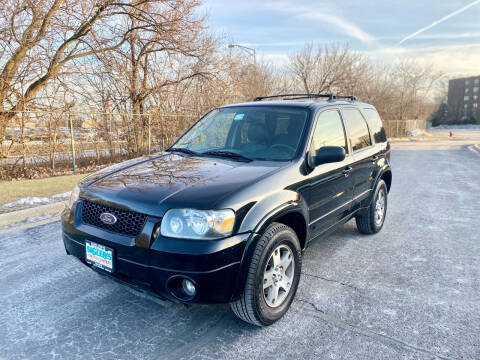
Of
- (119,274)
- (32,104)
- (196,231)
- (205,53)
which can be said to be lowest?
(119,274)

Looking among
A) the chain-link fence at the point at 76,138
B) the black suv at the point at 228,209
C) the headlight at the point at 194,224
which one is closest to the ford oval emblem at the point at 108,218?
the black suv at the point at 228,209

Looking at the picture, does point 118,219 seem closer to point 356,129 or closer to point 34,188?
point 356,129

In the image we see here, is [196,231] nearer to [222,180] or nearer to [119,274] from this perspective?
[222,180]

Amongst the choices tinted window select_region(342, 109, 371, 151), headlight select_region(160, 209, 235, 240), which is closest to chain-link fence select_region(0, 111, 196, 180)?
tinted window select_region(342, 109, 371, 151)

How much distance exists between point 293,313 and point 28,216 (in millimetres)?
4683

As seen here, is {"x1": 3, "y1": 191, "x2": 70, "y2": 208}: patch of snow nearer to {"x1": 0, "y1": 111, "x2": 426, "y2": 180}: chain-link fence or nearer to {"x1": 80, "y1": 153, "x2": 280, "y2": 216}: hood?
{"x1": 0, "y1": 111, "x2": 426, "y2": 180}: chain-link fence

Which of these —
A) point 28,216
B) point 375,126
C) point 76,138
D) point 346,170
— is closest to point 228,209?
point 346,170

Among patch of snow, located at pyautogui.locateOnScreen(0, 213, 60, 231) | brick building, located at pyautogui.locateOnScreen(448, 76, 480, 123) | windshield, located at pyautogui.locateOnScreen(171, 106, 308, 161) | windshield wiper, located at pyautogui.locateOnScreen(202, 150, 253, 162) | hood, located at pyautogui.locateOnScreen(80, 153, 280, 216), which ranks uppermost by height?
brick building, located at pyautogui.locateOnScreen(448, 76, 480, 123)

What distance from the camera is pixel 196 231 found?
92.5 inches

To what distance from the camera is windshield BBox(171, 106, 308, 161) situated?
11.2ft

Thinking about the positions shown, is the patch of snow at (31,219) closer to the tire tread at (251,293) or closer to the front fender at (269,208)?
the tire tread at (251,293)

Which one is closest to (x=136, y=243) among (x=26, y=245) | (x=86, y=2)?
(x=26, y=245)

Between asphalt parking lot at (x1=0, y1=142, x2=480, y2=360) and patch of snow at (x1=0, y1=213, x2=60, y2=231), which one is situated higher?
patch of snow at (x1=0, y1=213, x2=60, y2=231)

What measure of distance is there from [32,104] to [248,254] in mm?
9897
